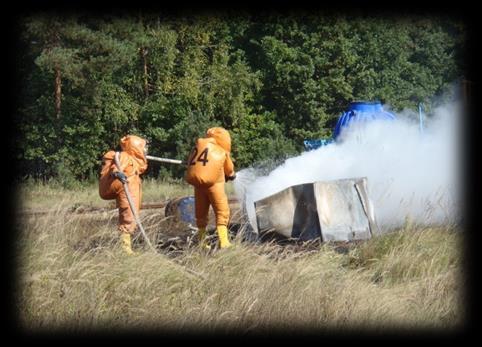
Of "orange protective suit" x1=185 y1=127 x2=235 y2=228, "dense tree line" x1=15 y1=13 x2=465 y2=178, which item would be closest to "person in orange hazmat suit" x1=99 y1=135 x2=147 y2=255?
"orange protective suit" x1=185 y1=127 x2=235 y2=228

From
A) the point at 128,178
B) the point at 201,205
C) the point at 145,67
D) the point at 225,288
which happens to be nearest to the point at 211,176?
the point at 201,205

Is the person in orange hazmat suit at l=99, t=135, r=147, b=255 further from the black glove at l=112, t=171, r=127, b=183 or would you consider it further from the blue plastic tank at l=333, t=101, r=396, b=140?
the blue plastic tank at l=333, t=101, r=396, b=140

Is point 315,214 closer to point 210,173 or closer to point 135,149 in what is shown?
point 210,173

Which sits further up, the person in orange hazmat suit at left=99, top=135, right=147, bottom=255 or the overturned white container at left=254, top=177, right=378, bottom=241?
the person in orange hazmat suit at left=99, top=135, right=147, bottom=255

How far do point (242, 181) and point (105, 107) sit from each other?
13.0m

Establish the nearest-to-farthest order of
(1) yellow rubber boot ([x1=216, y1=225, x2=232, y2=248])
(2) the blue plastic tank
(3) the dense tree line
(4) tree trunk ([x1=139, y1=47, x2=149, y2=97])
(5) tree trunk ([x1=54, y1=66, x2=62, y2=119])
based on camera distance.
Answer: (1) yellow rubber boot ([x1=216, y1=225, x2=232, y2=248])
(2) the blue plastic tank
(3) the dense tree line
(5) tree trunk ([x1=54, y1=66, x2=62, y2=119])
(4) tree trunk ([x1=139, y1=47, x2=149, y2=97])

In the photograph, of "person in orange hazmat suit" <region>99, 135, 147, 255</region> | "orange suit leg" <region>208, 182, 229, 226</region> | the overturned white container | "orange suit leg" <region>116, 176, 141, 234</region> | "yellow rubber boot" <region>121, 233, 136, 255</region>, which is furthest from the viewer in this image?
the overturned white container

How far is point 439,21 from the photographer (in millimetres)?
25719

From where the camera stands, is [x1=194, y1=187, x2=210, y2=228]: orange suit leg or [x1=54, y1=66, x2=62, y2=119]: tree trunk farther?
[x1=54, y1=66, x2=62, y2=119]: tree trunk

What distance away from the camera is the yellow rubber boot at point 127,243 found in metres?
6.21

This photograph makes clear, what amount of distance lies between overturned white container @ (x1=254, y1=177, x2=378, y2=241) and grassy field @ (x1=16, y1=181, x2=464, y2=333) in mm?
1186

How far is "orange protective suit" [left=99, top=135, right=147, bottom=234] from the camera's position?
25.4 ft

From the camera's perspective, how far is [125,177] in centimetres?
768

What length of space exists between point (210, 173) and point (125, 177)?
0.88 m
